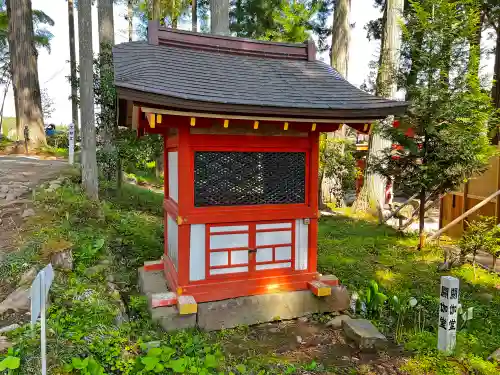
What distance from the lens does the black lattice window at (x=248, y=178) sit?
502cm

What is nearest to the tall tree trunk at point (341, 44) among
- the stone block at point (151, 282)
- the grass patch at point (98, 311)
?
the grass patch at point (98, 311)

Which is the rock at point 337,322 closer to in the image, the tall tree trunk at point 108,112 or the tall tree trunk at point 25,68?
the tall tree trunk at point 108,112

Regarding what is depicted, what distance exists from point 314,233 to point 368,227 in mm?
5456

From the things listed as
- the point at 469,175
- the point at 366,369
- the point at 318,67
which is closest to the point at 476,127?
the point at 469,175

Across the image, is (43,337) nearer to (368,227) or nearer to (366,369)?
(366,369)

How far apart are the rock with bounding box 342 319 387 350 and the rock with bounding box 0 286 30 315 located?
153 inches

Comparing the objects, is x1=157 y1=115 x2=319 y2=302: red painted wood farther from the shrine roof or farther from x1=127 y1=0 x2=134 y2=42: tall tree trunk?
x1=127 y1=0 x2=134 y2=42: tall tree trunk

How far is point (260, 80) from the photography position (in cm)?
547

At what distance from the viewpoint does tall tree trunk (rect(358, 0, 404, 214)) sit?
338 inches

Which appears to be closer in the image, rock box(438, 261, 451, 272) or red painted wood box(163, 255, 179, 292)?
red painted wood box(163, 255, 179, 292)

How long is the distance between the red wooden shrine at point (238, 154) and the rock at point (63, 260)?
4.77 ft

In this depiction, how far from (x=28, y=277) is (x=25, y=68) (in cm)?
1284

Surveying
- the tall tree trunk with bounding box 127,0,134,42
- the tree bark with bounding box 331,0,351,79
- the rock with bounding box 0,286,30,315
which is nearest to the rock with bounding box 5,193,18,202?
the rock with bounding box 0,286,30,315

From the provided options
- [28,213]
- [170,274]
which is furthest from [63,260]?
[28,213]
